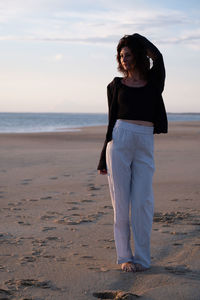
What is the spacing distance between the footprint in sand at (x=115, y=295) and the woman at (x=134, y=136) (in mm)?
501

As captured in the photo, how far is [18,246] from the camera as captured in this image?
4.29 metres

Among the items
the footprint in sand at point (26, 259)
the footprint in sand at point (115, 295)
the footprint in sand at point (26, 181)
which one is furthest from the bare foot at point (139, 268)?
the footprint in sand at point (26, 181)

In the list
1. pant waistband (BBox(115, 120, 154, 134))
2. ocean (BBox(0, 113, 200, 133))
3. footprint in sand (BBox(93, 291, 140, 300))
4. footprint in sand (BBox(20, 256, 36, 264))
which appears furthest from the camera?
ocean (BBox(0, 113, 200, 133))

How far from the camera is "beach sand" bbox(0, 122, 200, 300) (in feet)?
10.8

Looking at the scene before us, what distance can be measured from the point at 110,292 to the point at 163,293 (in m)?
0.37

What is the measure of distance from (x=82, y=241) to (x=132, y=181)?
44.3 inches

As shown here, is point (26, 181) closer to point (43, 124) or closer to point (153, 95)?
point (153, 95)

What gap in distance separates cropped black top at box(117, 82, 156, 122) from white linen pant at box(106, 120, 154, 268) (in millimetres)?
79

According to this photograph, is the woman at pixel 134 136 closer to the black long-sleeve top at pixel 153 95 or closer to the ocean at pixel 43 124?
the black long-sleeve top at pixel 153 95

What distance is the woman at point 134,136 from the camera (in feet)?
11.8

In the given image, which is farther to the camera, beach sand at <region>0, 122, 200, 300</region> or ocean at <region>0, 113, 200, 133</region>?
ocean at <region>0, 113, 200, 133</region>

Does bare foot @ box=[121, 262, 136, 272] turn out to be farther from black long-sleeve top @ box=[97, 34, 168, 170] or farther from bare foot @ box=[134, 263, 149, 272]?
black long-sleeve top @ box=[97, 34, 168, 170]

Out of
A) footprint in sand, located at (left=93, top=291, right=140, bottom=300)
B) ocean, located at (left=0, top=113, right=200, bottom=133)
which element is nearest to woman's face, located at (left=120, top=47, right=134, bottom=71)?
footprint in sand, located at (left=93, top=291, right=140, bottom=300)

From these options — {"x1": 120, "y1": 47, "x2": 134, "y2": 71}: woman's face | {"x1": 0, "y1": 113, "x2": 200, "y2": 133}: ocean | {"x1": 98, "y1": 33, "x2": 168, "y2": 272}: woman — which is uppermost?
{"x1": 120, "y1": 47, "x2": 134, "y2": 71}: woman's face
